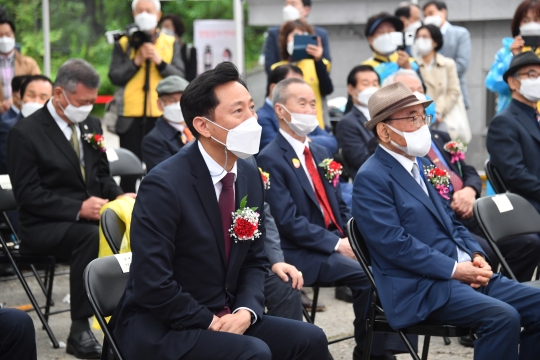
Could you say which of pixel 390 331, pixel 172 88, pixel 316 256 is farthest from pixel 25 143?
pixel 390 331

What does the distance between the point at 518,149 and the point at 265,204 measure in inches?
89.4

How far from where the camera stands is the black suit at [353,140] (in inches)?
276

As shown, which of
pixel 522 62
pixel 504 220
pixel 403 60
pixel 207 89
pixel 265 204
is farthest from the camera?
pixel 403 60

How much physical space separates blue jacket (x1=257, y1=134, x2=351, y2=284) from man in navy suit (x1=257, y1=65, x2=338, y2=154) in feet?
4.91

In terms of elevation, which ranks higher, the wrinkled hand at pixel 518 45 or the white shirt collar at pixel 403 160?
the wrinkled hand at pixel 518 45

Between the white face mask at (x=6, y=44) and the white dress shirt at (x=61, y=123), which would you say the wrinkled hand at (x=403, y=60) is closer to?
the white dress shirt at (x=61, y=123)

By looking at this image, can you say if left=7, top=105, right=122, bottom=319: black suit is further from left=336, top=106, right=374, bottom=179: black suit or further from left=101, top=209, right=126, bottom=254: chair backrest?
left=336, top=106, right=374, bottom=179: black suit

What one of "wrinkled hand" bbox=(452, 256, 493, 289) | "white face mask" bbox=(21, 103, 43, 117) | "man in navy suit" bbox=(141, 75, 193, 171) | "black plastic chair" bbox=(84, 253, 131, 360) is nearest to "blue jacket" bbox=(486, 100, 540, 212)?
"wrinkled hand" bbox=(452, 256, 493, 289)

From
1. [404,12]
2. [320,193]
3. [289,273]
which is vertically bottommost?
[289,273]

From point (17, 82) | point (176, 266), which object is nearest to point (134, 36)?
point (17, 82)

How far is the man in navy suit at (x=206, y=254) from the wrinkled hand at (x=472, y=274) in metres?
0.98

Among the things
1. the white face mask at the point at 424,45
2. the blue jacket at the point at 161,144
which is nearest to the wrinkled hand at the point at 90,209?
the blue jacket at the point at 161,144

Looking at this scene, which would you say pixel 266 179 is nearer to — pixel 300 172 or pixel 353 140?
pixel 300 172

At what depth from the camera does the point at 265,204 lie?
498cm
